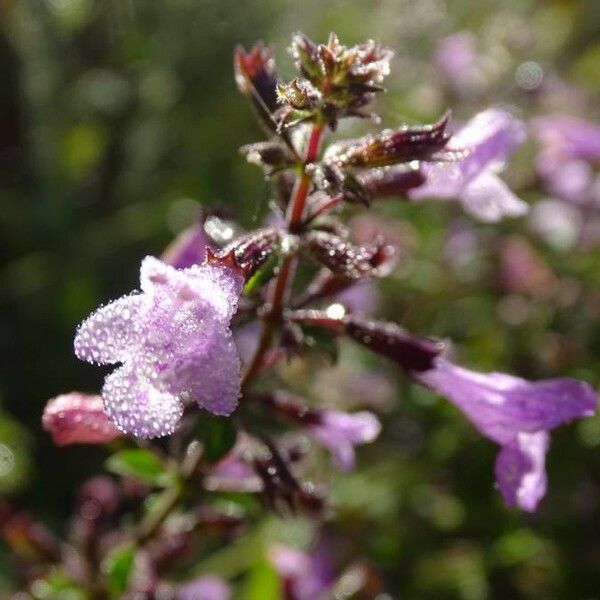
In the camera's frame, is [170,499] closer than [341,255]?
No

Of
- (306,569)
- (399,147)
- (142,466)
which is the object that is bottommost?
(306,569)

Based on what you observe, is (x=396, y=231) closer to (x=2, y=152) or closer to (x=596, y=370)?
(x=596, y=370)

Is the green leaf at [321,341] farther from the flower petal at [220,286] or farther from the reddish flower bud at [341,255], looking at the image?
the flower petal at [220,286]

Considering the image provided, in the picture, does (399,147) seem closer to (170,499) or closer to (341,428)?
(341,428)

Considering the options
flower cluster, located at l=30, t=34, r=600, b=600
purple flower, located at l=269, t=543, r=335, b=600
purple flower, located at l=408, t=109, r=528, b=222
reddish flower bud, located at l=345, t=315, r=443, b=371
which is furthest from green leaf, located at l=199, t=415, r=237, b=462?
purple flower, located at l=269, t=543, r=335, b=600

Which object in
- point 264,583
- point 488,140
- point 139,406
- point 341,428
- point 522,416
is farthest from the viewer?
point 264,583

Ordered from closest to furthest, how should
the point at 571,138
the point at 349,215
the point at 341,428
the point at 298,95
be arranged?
1. the point at 298,95
2. the point at 341,428
3. the point at 571,138
4. the point at 349,215

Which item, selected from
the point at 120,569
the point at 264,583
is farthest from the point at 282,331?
the point at 264,583
